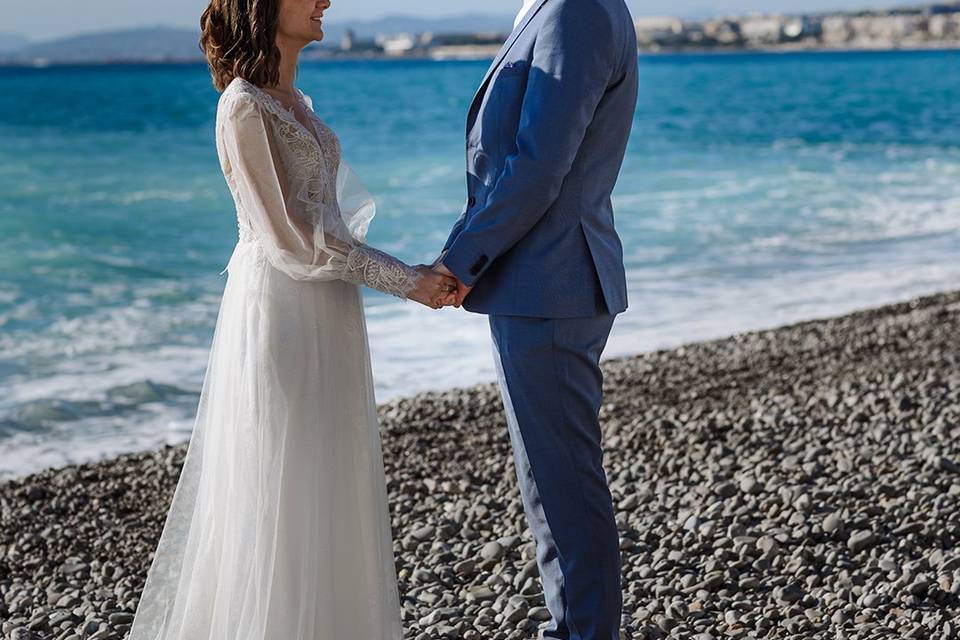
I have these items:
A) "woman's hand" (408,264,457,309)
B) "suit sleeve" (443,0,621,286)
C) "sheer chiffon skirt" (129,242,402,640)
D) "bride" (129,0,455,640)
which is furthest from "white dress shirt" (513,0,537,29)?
"sheer chiffon skirt" (129,242,402,640)

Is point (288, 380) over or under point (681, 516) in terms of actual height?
over

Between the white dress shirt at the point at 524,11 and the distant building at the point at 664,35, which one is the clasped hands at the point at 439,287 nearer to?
the white dress shirt at the point at 524,11

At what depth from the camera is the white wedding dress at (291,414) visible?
9.82 ft

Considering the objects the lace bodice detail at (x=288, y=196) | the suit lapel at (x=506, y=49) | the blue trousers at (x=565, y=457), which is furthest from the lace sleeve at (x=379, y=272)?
the suit lapel at (x=506, y=49)

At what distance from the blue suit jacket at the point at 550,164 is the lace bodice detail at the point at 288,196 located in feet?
0.80

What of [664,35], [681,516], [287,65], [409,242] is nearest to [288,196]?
[287,65]

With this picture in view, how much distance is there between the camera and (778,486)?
4949 mm

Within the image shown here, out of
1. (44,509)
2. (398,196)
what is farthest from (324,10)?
(398,196)

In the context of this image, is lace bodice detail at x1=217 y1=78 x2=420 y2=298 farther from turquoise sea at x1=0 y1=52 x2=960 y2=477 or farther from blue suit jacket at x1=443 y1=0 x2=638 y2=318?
turquoise sea at x1=0 y1=52 x2=960 y2=477

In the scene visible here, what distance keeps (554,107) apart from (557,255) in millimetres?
363

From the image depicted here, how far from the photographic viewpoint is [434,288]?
302 centimetres

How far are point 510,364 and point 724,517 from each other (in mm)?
1928

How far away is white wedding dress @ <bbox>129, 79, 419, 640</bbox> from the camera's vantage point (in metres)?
2.99

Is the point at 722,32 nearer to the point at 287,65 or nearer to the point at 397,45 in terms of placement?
the point at 397,45
